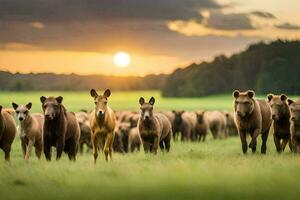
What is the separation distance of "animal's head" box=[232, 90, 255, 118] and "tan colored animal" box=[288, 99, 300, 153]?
1198 millimetres

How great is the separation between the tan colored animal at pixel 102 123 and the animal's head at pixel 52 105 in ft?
2.63

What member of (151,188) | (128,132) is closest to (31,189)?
(151,188)

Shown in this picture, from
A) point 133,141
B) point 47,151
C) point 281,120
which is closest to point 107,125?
point 47,151

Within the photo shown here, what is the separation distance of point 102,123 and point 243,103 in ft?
12.7

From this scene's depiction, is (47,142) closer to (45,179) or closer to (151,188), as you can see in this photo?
(45,179)

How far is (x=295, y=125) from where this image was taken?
1830 cm

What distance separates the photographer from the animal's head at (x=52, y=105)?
17.2 m

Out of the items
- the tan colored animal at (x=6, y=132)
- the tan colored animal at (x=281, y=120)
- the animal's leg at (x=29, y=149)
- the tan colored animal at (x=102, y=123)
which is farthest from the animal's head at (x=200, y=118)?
the tan colored animal at (x=102, y=123)

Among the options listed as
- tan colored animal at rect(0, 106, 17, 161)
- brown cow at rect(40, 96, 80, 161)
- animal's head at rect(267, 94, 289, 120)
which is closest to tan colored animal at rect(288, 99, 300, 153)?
animal's head at rect(267, 94, 289, 120)

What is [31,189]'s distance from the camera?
1207 cm

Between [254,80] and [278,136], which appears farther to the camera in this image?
[254,80]

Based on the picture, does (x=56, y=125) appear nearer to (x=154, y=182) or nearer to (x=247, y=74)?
(x=154, y=182)

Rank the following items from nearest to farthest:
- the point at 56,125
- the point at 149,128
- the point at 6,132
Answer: the point at 56,125 < the point at 6,132 < the point at 149,128

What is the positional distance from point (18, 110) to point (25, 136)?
84cm
